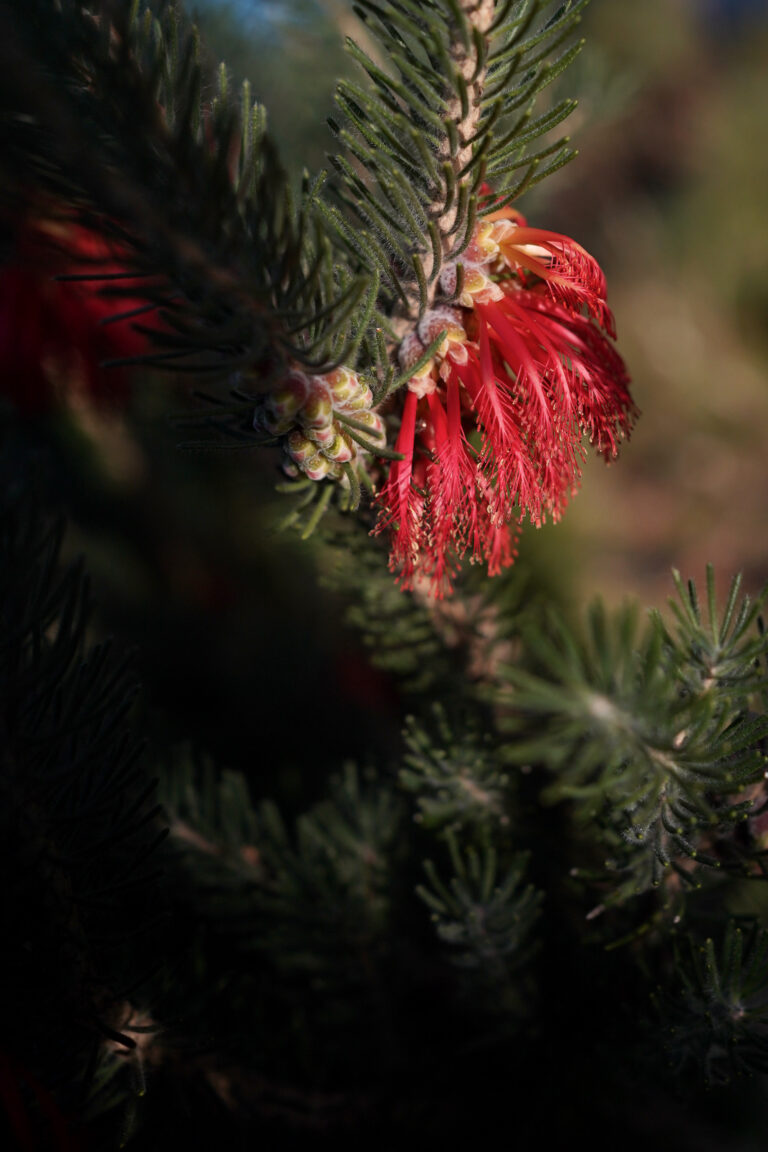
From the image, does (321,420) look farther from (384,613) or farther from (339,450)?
(384,613)

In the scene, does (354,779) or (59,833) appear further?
(354,779)

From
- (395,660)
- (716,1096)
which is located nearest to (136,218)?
(395,660)

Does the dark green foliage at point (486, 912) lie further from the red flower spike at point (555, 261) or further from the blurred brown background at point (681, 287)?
the blurred brown background at point (681, 287)

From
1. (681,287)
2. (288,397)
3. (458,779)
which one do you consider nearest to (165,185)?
(288,397)

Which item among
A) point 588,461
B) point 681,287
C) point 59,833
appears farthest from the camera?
point 681,287

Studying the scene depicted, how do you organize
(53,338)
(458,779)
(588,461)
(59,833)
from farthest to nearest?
(588,461) < (53,338) < (458,779) < (59,833)

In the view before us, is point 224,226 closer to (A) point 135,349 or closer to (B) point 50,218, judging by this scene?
(B) point 50,218
